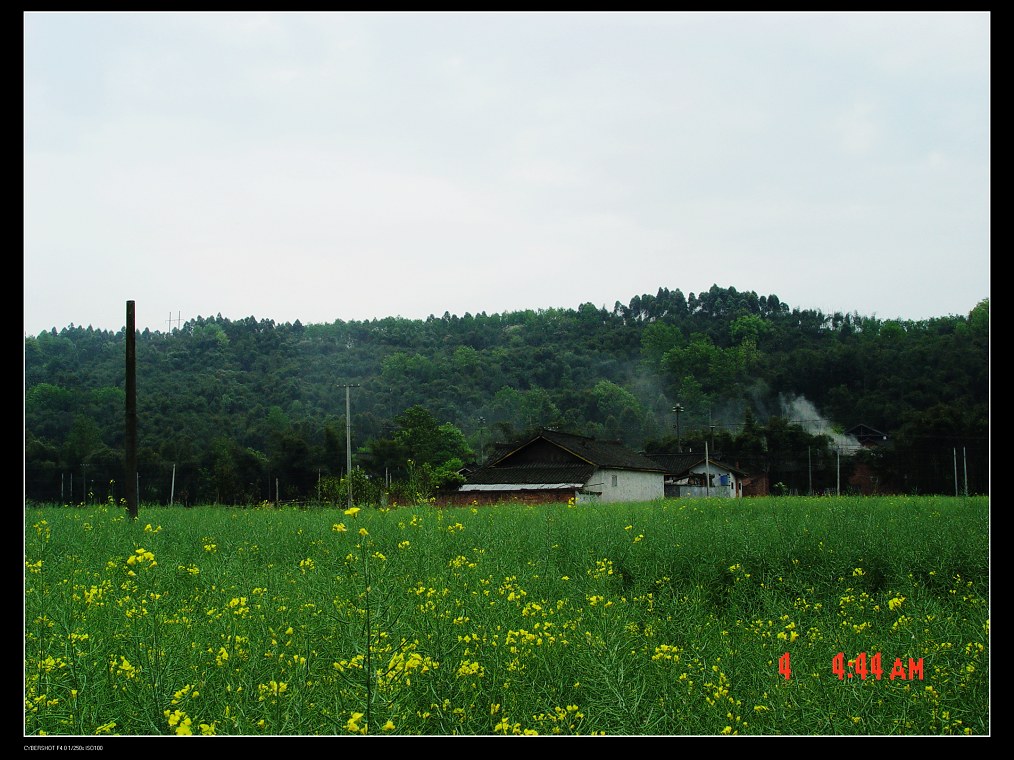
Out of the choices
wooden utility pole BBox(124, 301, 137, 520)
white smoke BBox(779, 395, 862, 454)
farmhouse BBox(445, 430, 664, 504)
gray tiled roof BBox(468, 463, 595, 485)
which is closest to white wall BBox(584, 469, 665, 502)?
farmhouse BBox(445, 430, 664, 504)

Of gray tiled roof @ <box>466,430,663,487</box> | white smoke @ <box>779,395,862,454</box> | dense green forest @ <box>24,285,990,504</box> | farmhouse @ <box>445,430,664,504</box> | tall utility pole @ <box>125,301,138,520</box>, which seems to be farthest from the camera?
white smoke @ <box>779,395,862,454</box>

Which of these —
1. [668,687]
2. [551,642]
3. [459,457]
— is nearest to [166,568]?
[551,642]

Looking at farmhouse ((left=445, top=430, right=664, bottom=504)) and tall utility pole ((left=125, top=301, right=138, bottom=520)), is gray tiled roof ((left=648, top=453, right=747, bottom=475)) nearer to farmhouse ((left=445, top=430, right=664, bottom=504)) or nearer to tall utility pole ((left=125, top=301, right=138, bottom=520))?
farmhouse ((left=445, top=430, right=664, bottom=504))

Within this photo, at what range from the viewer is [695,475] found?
137 feet

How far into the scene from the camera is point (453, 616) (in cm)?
511

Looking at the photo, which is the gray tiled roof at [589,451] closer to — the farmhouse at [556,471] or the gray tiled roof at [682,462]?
the farmhouse at [556,471]

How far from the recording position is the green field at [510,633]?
3.47 meters
